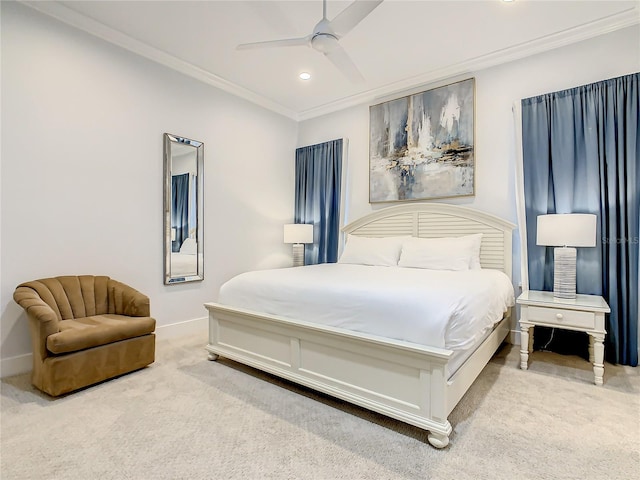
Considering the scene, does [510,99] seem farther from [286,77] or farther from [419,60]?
[286,77]

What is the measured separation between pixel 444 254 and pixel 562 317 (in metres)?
1.09

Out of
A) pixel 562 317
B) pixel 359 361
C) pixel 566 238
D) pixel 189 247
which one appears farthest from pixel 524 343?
pixel 189 247

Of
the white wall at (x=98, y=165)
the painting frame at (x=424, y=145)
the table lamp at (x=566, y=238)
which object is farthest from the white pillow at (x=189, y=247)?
the table lamp at (x=566, y=238)

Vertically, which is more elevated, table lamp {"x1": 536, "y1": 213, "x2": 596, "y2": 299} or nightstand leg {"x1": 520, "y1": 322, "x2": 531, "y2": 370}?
table lamp {"x1": 536, "y1": 213, "x2": 596, "y2": 299}

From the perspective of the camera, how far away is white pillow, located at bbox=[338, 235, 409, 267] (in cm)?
364

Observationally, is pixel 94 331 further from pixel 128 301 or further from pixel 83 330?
pixel 128 301

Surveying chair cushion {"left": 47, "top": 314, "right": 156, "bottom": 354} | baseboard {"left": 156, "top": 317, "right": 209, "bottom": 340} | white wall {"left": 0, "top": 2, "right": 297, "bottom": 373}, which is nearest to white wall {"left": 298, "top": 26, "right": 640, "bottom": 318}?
white wall {"left": 0, "top": 2, "right": 297, "bottom": 373}

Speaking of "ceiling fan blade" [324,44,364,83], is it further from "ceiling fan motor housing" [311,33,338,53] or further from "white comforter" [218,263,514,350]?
"white comforter" [218,263,514,350]

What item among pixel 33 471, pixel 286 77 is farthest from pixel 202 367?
pixel 286 77

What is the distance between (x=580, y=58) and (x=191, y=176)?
4086mm

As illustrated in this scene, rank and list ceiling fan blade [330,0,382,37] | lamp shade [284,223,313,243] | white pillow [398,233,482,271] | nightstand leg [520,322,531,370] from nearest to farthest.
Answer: ceiling fan blade [330,0,382,37] < nightstand leg [520,322,531,370] < white pillow [398,233,482,271] < lamp shade [284,223,313,243]

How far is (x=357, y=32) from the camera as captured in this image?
10.2 ft

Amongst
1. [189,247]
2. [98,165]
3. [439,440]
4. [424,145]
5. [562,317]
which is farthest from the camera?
[424,145]

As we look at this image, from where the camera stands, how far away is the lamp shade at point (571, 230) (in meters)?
2.63
